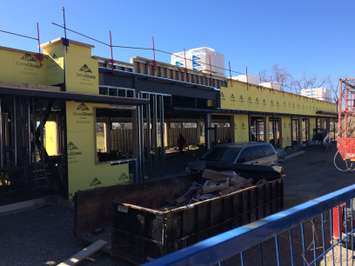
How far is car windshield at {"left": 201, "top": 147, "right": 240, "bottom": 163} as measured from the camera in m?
12.3

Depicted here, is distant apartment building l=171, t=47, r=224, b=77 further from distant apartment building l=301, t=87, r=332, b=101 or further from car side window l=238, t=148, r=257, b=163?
distant apartment building l=301, t=87, r=332, b=101

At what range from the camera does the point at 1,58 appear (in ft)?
31.9

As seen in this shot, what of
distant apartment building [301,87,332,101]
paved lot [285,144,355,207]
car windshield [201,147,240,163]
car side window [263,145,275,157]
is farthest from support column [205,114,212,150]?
distant apartment building [301,87,332,101]

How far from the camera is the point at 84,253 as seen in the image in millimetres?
5848

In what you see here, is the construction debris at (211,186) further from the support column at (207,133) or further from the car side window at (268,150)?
the support column at (207,133)

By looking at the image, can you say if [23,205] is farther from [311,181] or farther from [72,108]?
[311,181]

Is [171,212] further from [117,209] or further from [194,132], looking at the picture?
[194,132]

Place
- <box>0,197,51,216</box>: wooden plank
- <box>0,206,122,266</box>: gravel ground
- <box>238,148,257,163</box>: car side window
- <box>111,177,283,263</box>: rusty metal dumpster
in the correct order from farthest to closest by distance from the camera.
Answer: <box>238,148,257,163</box>: car side window < <box>0,197,51,216</box>: wooden plank < <box>0,206,122,266</box>: gravel ground < <box>111,177,283,263</box>: rusty metal dumpster

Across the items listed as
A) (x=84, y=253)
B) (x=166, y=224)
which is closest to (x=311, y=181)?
(x=166, y=224)

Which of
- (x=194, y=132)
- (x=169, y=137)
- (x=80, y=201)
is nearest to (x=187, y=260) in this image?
(x=80, y=201)

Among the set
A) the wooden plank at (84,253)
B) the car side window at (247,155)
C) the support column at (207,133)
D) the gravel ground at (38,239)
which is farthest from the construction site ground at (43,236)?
the support column at (207,133)

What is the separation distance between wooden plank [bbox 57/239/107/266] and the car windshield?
6809mm

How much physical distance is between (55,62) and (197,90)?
860 centimetres

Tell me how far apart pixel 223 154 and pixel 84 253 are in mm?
7628
